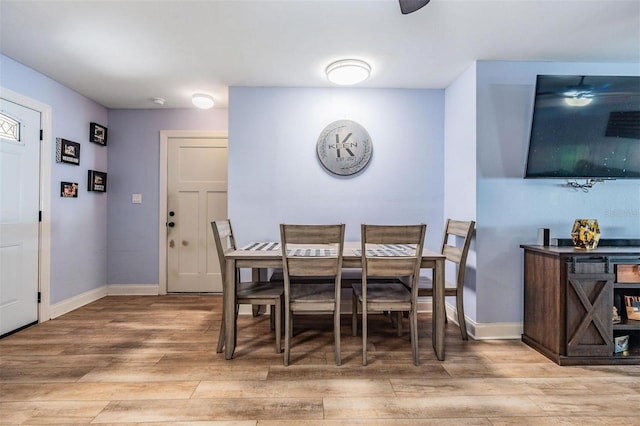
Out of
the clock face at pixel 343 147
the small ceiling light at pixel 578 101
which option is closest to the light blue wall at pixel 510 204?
the small ceiling light at pixel 578 101

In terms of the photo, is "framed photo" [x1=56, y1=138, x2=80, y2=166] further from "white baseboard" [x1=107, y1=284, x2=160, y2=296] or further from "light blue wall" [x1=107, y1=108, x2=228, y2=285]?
"white baseboard" [x1=107, y1=284, x2=160, y2=296]

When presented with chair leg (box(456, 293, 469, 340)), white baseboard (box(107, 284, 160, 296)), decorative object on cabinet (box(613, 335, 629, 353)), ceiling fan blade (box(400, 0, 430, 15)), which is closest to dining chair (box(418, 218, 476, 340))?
chair leg (box(456, 293, 469, 340))

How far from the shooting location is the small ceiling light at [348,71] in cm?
290

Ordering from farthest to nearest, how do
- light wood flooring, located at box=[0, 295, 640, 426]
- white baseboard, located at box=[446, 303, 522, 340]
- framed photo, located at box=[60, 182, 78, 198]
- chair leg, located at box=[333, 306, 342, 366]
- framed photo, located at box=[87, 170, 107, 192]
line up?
framed photo, located at box=[87, 170, 107, 192] < framed photo, located at box=[60, 182, 78, 198] < white baseboard, located at box=[446, 303, 522, 340] < chair leg, located at box=[333, 306, 342, 366] < light wood flooring, located at box=[0, 295, 640, 426]

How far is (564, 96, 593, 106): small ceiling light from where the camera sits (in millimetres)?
2672

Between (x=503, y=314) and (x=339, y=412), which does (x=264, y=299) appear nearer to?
(x=339, y=412)

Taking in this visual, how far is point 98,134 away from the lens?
13.6 feet

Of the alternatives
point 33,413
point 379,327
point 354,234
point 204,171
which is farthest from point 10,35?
point 379,327

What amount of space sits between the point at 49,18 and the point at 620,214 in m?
4.63

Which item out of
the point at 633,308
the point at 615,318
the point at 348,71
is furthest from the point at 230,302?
the point at 633,308

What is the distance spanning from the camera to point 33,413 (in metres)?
1.77

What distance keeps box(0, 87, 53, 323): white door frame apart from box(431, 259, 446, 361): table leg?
3591 millimetres

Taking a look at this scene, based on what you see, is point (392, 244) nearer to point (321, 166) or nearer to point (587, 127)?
point (321, 166)

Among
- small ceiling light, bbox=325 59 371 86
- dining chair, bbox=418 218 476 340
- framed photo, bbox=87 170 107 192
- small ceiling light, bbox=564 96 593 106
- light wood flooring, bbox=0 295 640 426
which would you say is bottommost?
light wood flooring, bbox=0 295 640 426
